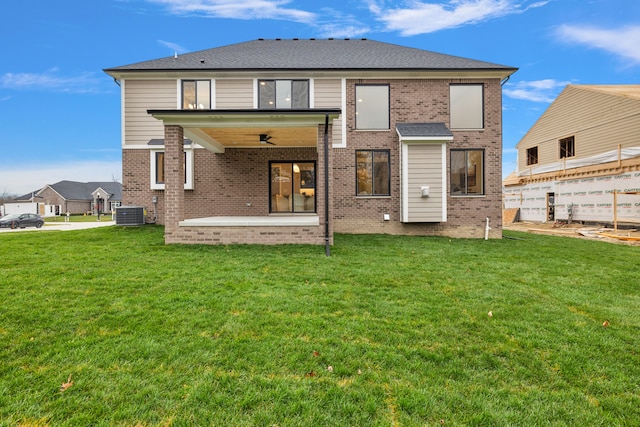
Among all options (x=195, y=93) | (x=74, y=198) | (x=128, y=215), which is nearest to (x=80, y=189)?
(x=74, y=198)

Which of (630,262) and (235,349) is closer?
(235,349)

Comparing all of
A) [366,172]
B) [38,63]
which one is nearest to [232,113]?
[366,172]

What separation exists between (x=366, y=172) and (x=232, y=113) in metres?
5.24

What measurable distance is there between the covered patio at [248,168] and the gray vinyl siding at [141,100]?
242cm

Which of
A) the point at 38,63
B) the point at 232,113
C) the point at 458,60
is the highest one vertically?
the point at 38,63

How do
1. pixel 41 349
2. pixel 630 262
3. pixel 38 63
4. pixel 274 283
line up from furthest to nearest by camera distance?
pixel 38 63 → pixel 630 262 → pixel 274 283 → pixel 41 349

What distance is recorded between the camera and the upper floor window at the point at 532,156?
70.4 ft

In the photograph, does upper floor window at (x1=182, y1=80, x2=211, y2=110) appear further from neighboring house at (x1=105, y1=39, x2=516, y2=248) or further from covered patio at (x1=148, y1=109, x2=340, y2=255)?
covered patio at (x1=148, y1=109, x2=340, y2=255)

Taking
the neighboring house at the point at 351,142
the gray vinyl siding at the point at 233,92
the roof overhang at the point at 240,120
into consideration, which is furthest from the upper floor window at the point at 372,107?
the gray vinyl siding at the point at 233,92

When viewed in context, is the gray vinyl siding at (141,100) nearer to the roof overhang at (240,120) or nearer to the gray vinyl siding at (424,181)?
the roof overhang at (240,120)

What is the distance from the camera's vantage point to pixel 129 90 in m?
10.7

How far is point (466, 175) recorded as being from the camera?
1052 cm

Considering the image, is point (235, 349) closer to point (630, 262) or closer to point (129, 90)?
point (630, 262)

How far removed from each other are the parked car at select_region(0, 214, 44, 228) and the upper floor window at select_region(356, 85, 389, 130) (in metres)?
24.1
